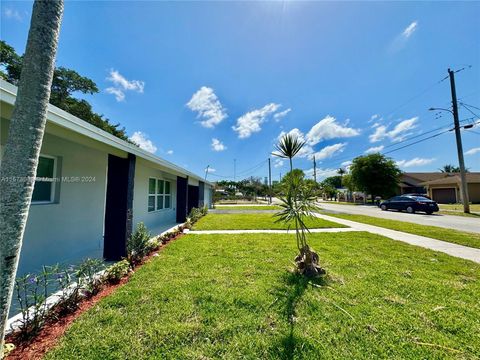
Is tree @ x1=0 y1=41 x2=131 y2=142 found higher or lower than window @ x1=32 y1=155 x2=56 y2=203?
higher

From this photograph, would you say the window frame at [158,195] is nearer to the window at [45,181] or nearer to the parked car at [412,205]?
the window at [45,181]

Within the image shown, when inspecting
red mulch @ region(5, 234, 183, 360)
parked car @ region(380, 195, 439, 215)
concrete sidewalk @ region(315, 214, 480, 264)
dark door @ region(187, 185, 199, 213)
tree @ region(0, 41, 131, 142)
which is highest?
tree @ region(0, 41, 131, 142)

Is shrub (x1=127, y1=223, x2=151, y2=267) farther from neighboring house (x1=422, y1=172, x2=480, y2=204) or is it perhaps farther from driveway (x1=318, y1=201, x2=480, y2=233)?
neighboring house (x1=422, y1=172, x2=480, y2=204)

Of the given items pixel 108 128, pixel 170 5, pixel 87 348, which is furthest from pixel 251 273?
pixel 108 128

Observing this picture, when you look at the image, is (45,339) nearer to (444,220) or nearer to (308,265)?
(308,265)

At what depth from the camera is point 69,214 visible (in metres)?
5.11

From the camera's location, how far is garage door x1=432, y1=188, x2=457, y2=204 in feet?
94.1

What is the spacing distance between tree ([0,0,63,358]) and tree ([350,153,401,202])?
32824 millimetres

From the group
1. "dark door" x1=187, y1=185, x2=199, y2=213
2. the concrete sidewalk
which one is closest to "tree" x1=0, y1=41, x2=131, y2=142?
"dark door" x1=187, y1=185, x2=199, y2=213

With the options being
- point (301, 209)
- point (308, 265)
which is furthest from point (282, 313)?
point (301, 209)

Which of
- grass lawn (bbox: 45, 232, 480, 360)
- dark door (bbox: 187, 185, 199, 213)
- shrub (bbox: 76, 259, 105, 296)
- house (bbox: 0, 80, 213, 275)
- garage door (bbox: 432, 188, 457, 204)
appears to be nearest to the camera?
grass lawn (bbox: 45, 232, 480, 360)

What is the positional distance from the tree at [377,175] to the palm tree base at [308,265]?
29.0 m

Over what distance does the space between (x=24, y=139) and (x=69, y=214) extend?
4.40 metres

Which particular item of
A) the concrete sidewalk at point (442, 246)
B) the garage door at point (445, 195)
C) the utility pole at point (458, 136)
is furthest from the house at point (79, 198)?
the garage door at point (445, 195)
